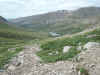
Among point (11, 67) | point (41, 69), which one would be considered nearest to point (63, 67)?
point (41, 69)

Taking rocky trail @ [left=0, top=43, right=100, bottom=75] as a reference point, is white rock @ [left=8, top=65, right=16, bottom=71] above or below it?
below

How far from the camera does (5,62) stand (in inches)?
992

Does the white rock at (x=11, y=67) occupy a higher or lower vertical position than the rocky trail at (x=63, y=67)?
lower

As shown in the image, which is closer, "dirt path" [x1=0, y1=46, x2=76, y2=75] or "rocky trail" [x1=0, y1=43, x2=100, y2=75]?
"rocky trail" [x1=0, y1=43, x2=100, y2=75]

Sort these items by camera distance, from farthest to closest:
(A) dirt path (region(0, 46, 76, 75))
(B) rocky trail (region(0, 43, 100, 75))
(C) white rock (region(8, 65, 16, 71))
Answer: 1. (C) white rock (region(8, 65, 16, 71))
2. (A) dirt path (region(0, 46, 76, 75))
3. (B) rocky trail (region(0, 43, 100, 75))

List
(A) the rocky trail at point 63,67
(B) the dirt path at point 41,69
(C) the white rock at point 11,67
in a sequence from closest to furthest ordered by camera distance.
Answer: (A) the rocky trail at point 63,67, (B) the dirt path at point 41,69, (C) the white rock at point 11,67

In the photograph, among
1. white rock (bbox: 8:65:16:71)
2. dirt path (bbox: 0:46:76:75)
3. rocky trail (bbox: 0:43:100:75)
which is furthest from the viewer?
white rock (bbox: 8:65:16:71)

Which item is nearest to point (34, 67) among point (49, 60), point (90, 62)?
point (49, 60)

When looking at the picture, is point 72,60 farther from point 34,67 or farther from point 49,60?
point 34,67

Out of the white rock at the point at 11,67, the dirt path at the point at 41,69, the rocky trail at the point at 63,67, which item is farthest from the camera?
the white rock at the point at 11,67

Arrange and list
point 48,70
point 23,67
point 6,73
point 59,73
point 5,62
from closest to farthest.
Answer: point 59,73 < point 48,70 < point 6,73 < point 23,67 < point 5,62

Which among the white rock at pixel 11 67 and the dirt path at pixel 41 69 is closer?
the dirt path at pixel 41 69

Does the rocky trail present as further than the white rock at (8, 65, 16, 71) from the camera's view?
No

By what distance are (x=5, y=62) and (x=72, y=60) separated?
40.4ft
